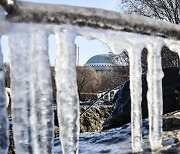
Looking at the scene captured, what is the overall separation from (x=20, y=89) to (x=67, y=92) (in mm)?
243

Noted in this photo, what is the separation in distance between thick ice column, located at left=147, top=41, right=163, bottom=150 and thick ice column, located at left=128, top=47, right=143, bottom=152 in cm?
6

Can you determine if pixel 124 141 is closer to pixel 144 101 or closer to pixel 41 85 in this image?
pixel 41 85

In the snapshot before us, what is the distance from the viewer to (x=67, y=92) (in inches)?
67.3

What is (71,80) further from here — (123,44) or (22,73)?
(123,44)

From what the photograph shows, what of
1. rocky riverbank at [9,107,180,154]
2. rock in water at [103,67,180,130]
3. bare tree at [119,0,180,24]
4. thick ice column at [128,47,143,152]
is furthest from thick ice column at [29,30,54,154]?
bare tree at [119,0,180,24]

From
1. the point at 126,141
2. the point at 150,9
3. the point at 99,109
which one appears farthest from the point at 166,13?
the point at 126,141

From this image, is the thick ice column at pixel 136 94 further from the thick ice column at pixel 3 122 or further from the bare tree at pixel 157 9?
the bare tree at pixel 157 9

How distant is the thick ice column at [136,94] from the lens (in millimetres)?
2012

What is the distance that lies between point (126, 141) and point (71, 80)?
135cm

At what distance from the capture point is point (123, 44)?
1904 mm

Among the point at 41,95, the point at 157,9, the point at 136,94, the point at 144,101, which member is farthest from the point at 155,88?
the point at 157,9

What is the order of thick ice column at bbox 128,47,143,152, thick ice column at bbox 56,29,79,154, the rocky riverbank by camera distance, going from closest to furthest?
thick ice column at bbox 56,29,79,154, thick ice column at bbox 128,47,143,152, the rocky riverbank

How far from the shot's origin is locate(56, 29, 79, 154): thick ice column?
1.63 m

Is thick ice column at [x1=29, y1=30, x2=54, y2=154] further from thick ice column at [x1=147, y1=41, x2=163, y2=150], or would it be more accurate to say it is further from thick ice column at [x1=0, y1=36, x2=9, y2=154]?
thick ice column at [x1=147, y1=41, x2=163, y2=150]
